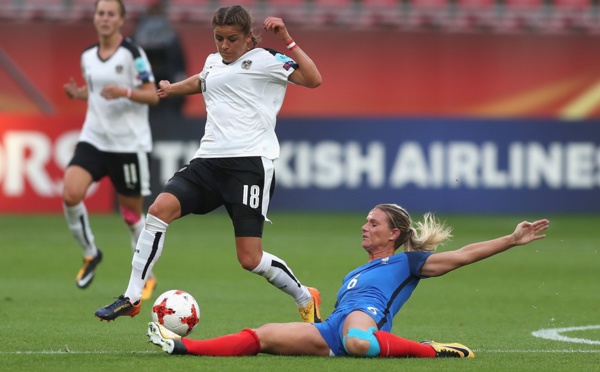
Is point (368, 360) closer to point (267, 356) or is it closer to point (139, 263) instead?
point (267, 356)

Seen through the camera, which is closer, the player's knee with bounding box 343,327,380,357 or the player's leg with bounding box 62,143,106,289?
the player's knee with bounding box 343,327,380,357

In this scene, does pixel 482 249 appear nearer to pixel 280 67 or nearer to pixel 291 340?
pixel 291 340

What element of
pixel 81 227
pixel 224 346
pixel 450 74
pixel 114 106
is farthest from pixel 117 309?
pixel 450 74

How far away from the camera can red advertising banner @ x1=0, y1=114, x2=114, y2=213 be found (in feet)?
60.6

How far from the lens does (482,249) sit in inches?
272

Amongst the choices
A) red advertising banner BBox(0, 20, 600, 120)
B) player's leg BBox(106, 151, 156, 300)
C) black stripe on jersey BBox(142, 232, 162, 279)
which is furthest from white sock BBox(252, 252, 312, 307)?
red advertising banner BBox(0, 20, 600, 120)

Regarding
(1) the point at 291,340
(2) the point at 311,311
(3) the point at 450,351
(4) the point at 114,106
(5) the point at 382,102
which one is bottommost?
(5) the point at 382,102

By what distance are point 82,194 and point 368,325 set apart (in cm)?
419

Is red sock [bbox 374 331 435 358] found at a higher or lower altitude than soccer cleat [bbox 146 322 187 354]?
lower

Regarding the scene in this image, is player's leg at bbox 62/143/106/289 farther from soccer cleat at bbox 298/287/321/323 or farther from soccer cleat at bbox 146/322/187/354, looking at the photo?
soccer cleat at bbox 146/322/187/354

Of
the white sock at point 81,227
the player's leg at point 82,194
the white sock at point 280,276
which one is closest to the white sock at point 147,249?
the white sock at point 280,276

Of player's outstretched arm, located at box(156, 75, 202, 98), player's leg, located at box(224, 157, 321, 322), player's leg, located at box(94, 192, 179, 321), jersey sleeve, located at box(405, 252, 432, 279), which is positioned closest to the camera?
jersey sleeve, located at box(405, 252, 432, 279)

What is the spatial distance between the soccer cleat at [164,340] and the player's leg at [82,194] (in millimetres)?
3644

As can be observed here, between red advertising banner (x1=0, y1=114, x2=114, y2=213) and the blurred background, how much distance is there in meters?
0.02
